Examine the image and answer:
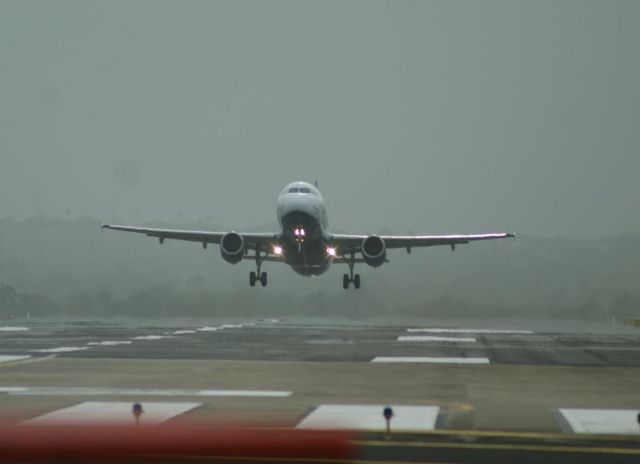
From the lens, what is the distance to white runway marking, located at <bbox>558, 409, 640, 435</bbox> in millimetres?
19725

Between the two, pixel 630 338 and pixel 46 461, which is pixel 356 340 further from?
pixel 46 461

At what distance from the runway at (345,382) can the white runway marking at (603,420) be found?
0.04 meters

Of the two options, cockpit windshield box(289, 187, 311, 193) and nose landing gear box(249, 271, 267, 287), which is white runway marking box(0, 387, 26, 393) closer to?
cockpit windshield box(289, 187, 311, 193)

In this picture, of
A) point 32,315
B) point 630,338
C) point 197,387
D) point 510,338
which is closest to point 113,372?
point 197,387

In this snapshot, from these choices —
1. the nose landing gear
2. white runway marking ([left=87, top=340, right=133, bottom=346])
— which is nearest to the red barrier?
white runway marking ([left=87, top=340, right=133, bottom=346])

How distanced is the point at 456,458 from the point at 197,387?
1394 centimetres

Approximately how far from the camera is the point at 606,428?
65.8 ft

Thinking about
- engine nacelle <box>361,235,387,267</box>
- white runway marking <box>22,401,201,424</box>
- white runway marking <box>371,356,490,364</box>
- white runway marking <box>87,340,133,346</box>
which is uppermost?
engine nacelle <box>361,235,387,267</box>

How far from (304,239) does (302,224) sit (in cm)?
149

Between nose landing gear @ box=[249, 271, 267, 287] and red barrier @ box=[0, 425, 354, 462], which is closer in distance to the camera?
red barrier @ box=[0, 425, 354, 462]

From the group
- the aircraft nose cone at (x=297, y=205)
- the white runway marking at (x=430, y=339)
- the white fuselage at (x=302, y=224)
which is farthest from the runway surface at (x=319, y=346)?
the aircraft nose cone at (x=297, y=205)

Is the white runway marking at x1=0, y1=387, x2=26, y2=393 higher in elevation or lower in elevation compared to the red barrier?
lower

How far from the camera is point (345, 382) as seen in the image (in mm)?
29938

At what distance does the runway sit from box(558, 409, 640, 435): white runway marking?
45 millimetres
